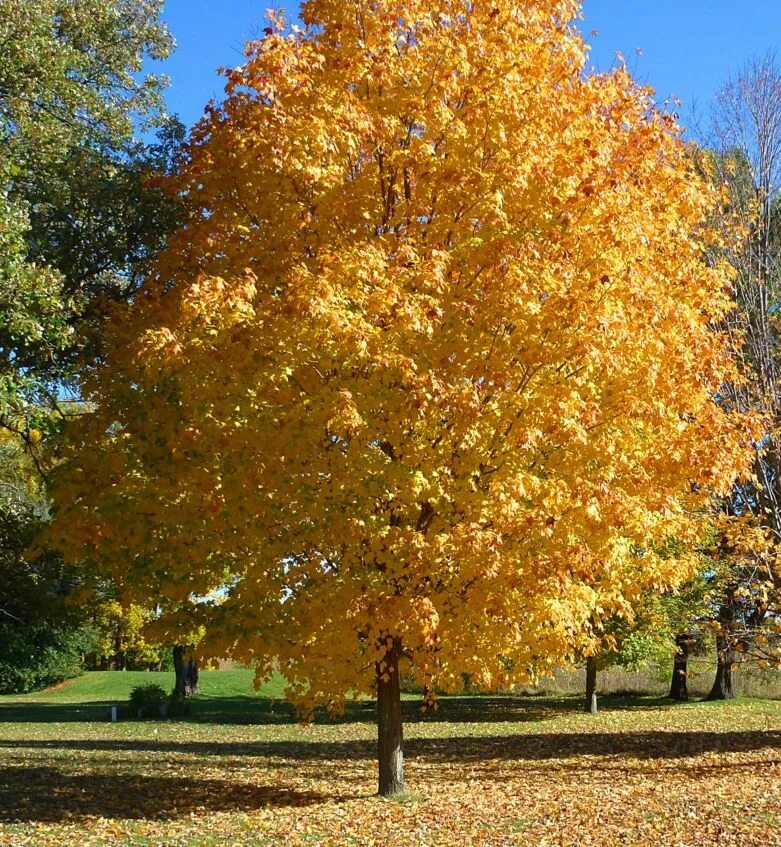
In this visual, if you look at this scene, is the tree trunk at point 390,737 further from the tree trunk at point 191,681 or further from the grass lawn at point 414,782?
the tree trunk at point 191,681

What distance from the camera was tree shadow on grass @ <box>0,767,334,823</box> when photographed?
11945 mm

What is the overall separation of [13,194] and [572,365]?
29.3 ft

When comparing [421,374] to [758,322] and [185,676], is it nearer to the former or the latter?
[758,322]

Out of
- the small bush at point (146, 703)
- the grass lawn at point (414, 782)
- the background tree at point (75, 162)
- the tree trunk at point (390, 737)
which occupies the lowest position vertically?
the small bush at point (146, 703)

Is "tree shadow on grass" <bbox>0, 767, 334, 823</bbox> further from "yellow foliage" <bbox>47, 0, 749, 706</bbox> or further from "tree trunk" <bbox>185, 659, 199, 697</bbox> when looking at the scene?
"tree trunk" <bbox>185, 659, 199, 697</bbox>

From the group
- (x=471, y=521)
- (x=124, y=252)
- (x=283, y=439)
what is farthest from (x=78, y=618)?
(x=471, y=521)

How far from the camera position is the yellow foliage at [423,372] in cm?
880

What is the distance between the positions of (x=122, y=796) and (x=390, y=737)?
4867 millimetres

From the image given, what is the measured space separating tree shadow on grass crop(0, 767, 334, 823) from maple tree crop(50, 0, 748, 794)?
3396 millimetres

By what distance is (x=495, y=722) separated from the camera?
88.6 feet

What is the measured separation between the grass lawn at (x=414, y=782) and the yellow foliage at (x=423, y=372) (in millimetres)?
2355

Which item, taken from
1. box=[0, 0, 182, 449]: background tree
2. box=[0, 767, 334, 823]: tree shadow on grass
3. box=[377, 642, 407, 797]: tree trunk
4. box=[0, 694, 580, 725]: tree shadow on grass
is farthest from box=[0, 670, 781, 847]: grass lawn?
box=[0, 0, 182, 449]: background tree

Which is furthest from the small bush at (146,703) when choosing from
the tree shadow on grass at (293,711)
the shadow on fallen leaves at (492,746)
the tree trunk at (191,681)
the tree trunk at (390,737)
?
the tree trunk at (390,737)

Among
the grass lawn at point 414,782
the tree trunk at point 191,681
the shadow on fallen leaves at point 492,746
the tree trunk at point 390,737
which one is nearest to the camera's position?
the grass lawn at point 414,782
